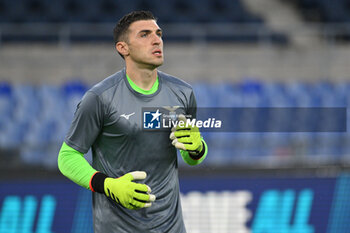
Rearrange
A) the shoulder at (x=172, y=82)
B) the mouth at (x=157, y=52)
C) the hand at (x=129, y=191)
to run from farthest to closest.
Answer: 1. the shoulder at (x=172, y=82)
2. the mouth at (x=157, y=52)
3. the hand at (x=129, y=191)

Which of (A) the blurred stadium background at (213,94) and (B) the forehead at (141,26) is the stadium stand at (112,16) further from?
(B) the forehead at (141,26)

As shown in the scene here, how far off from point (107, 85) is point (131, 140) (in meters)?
0.33

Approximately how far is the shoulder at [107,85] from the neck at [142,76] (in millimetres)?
70

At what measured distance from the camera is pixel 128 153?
323 cm

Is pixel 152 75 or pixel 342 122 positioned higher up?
pixel 342 122

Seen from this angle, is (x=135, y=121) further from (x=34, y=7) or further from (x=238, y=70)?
(x=34, y=7)

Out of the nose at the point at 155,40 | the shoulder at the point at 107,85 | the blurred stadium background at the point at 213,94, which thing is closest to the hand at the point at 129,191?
the shoulder at the point at 107,85

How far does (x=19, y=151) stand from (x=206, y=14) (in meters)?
6.77

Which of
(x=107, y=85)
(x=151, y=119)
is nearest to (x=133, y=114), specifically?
(x=151, y=119)

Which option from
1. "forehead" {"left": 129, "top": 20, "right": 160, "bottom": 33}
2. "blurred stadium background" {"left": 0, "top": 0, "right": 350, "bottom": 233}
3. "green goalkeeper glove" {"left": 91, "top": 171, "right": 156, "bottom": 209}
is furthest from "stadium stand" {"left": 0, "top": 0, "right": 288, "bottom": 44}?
"green goalkeeper glove" {"left": 91, "top": 171, "right": 156, "bottom": 209}

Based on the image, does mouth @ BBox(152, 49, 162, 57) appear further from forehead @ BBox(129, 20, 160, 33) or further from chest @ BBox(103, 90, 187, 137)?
chest @ BBox(103, 90, 187, 137)

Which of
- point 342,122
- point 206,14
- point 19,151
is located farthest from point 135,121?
point 206,14

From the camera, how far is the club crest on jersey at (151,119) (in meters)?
3.23

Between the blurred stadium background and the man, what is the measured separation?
7.94 feet
